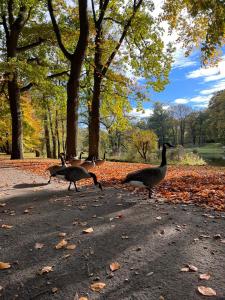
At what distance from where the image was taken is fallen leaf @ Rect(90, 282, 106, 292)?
4.52 meters

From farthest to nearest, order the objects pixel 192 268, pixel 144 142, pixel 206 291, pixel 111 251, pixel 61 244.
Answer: pixel 144 142
pixel 61 244
pixel 111 251
pixel 192 268
pixel 206 291

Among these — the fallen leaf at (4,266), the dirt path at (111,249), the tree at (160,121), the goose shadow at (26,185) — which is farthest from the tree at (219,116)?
the fallen leaf at (4,266)

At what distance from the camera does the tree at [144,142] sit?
6041cm

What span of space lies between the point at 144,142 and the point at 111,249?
55.8 m

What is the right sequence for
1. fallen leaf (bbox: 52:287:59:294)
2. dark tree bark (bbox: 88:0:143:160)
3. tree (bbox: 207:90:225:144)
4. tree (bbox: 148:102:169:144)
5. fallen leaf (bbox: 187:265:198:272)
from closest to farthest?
1. fallen leaf (bbox: 52:287:59:294)
2. fallen leaf (bbox: 187:265:198:272)
3. dark tree bark (bbox: 88:0:143:160)
4. tree (bbox: 207:90:225:144)
5. tree (bbox: 148:102:169:144)

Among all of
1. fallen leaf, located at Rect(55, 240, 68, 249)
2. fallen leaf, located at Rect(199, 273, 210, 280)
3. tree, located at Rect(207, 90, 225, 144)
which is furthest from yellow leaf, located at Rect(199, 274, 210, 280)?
tree, located at Rect(207, 90, 225, 144)

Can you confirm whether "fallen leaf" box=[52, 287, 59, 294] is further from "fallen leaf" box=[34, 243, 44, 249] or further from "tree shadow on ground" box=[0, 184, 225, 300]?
"fallen leaf" box=[34, 243, 44, 249]

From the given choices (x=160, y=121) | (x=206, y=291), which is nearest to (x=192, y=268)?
(x=206, y=291)

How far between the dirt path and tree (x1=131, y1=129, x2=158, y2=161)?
2016 inches

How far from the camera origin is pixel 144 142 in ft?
201

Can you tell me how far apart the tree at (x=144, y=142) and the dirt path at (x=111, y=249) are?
51.2 m

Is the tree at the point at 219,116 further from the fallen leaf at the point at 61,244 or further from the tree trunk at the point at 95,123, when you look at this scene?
the fallen leaf at the point at 61,244

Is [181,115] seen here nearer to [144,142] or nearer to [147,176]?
[144,142]

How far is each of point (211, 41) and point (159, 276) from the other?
1014 centimetres
